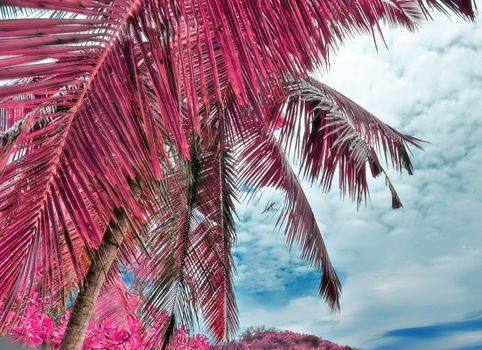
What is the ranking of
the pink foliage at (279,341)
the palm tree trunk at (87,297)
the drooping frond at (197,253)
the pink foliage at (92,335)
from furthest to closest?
1. the pink foliage at (279,341)
2. the pink foliage at (92,335)
3. the drooping frond at (197,253)
4. the palm tree trunk at (87,297)

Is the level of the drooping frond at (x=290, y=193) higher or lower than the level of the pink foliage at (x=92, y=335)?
higher

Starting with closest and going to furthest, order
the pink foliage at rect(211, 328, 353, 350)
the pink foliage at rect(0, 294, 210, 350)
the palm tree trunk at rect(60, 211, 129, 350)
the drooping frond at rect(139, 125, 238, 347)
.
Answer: the palm tree trunk at rect(60, 211, 129, 350), the drooping frond at rect(139, 125, 238, 347), the pink foliage at rect(0, 294, 210, 350), the pink foliage at rect(211, 328, 353, 350)

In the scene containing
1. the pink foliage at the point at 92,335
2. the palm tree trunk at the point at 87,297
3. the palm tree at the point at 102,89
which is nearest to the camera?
the palm tree at the point at 102,89

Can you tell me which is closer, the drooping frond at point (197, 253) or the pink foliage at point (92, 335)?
the drooping frond at point (197, 253)

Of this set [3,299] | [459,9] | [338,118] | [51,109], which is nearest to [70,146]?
[51,109]

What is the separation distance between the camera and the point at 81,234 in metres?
1.49

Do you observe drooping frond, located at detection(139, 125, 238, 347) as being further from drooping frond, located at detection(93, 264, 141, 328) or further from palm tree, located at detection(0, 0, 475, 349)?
palm tree, located at detection(0, 0, 475, 349)

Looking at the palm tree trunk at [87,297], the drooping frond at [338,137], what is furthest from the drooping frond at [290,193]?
the palm tree trunk at [87,297]

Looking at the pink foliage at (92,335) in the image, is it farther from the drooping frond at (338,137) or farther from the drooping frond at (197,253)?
the drooping frond at (338,137)

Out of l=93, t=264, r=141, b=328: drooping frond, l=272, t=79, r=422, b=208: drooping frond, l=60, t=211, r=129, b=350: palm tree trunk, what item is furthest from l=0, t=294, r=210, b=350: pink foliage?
l=272, t=79, r=422, b=208: drooping frond

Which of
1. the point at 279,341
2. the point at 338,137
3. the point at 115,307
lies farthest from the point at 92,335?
the point at 279,341

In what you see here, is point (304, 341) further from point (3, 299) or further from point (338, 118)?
point (3, 299)

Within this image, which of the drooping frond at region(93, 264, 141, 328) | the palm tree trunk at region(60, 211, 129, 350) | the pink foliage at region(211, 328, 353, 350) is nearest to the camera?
the palm tree trunk at region(60, 211, 129, 350)

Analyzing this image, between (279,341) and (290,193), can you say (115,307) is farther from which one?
(279,341)
